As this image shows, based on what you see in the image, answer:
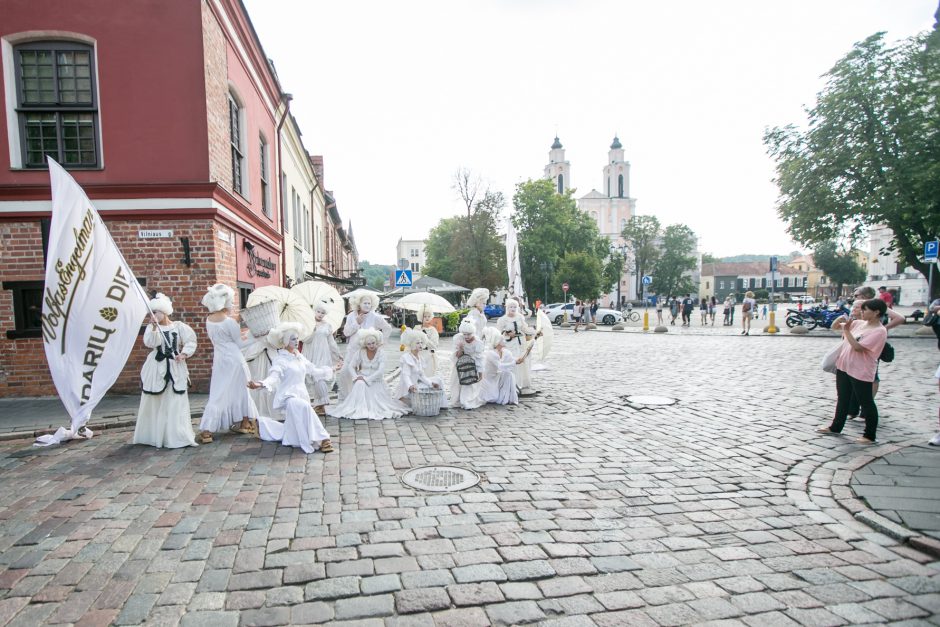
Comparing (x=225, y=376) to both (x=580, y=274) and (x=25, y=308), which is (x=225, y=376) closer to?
(x=25, y=308)

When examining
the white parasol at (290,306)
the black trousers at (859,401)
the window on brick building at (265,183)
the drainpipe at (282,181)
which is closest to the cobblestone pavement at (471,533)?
the black trousers at (859,401)

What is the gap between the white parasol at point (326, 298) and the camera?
28.8 ft

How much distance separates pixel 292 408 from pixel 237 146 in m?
7.76

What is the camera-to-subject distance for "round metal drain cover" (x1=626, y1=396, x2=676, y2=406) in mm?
8164

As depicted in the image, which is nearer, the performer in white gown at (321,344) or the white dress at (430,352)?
the performer in white gown at (321,344)

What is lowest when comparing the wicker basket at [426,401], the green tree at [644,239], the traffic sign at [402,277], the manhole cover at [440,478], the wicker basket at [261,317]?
the manhole cover at [440,478]

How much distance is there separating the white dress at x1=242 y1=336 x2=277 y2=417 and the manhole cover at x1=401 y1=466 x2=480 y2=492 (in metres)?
3.31

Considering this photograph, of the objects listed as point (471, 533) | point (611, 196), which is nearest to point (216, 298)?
point (471, 533)

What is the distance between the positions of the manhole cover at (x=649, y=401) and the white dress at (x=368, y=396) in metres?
3.59

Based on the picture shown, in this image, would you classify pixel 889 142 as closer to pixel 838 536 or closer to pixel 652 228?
pixel 838 536

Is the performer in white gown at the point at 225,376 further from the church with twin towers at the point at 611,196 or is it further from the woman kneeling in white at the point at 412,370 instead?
the church with twin towers at the point at 611,196

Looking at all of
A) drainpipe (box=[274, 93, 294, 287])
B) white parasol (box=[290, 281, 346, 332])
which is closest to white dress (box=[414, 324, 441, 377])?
white parasol (box=[290, 281, 346, 332])

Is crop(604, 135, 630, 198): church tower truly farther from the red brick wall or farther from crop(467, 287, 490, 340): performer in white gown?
the red brick wall

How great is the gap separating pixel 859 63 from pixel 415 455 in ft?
94.4
